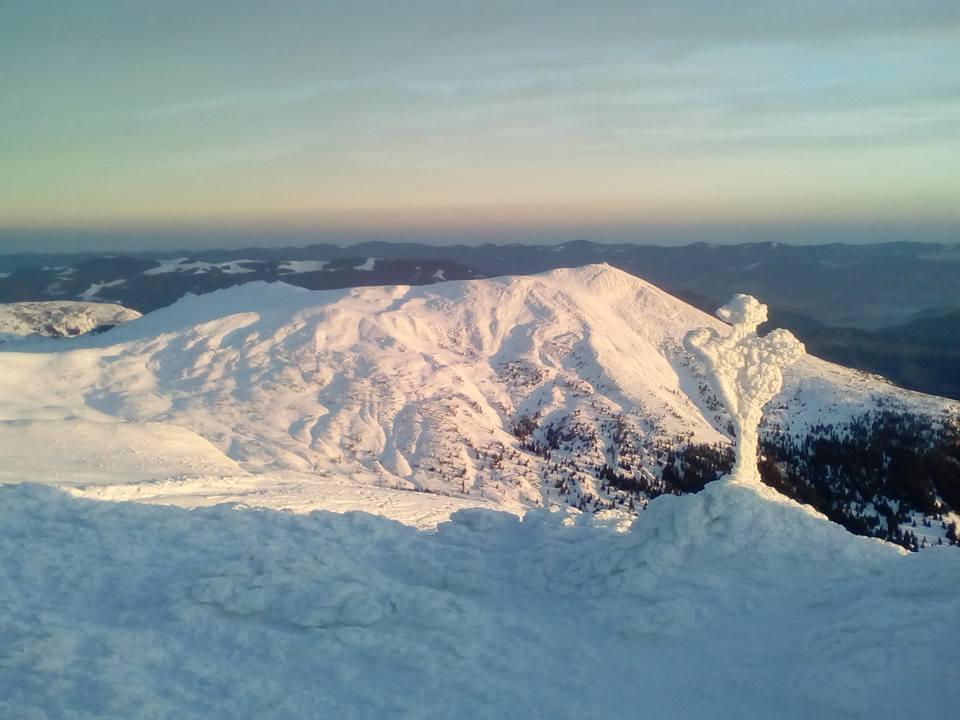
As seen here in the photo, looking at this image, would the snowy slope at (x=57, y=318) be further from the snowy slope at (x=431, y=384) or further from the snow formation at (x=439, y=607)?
the snow formation at (x=439, y=607)

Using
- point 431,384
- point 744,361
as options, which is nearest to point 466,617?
point 744,361

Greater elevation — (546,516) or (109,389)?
(546,516)

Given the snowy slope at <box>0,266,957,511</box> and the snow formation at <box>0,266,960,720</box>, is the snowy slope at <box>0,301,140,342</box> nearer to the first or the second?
the snowy slope at <box>0,266,957,511</box>

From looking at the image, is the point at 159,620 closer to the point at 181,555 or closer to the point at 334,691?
the point at 181,555

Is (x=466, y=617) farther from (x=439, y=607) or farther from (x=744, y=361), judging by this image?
(x=744, y=361)

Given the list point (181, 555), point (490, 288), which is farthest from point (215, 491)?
point (490, 288)

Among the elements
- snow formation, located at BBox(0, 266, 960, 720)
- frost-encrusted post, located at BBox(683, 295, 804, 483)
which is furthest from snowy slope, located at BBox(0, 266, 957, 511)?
frost-encrusted post, located at BBox(683, 295, 804, 483)
